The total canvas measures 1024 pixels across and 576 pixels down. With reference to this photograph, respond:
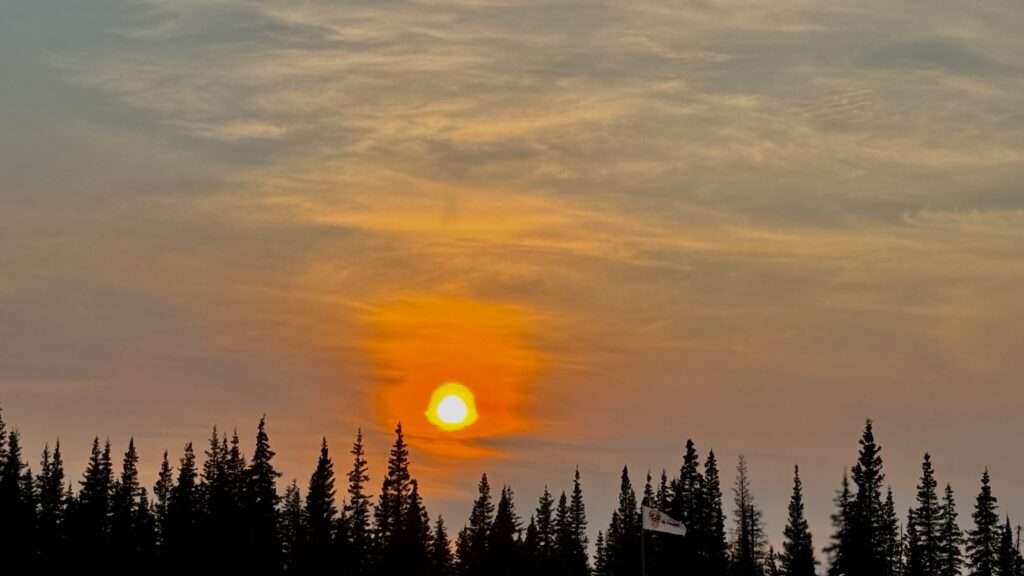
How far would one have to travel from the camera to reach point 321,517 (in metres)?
178

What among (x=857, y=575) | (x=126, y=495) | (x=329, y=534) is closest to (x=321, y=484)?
(x=329, y=534)

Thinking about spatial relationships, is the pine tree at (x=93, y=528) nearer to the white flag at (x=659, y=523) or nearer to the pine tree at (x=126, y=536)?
the pine tree at (x=126, y=536)

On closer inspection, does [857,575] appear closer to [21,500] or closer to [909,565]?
[909,565]

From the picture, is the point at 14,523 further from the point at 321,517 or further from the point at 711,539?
the point at 711,539

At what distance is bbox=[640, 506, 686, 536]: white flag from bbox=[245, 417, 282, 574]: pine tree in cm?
5764

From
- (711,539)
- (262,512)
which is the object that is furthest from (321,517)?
(711,539)

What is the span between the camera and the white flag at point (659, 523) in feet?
392

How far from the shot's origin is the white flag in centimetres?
11938

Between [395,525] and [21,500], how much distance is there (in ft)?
114

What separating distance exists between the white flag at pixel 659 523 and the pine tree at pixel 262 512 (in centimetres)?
5764

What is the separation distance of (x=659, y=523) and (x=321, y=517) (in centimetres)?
6323

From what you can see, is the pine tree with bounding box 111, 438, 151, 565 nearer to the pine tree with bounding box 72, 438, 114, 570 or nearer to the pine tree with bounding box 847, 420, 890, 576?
the pine tree with bounding box 72, 438, 114, 570

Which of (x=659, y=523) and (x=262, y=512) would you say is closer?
(x=659, y=523)

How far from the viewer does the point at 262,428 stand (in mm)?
188750
